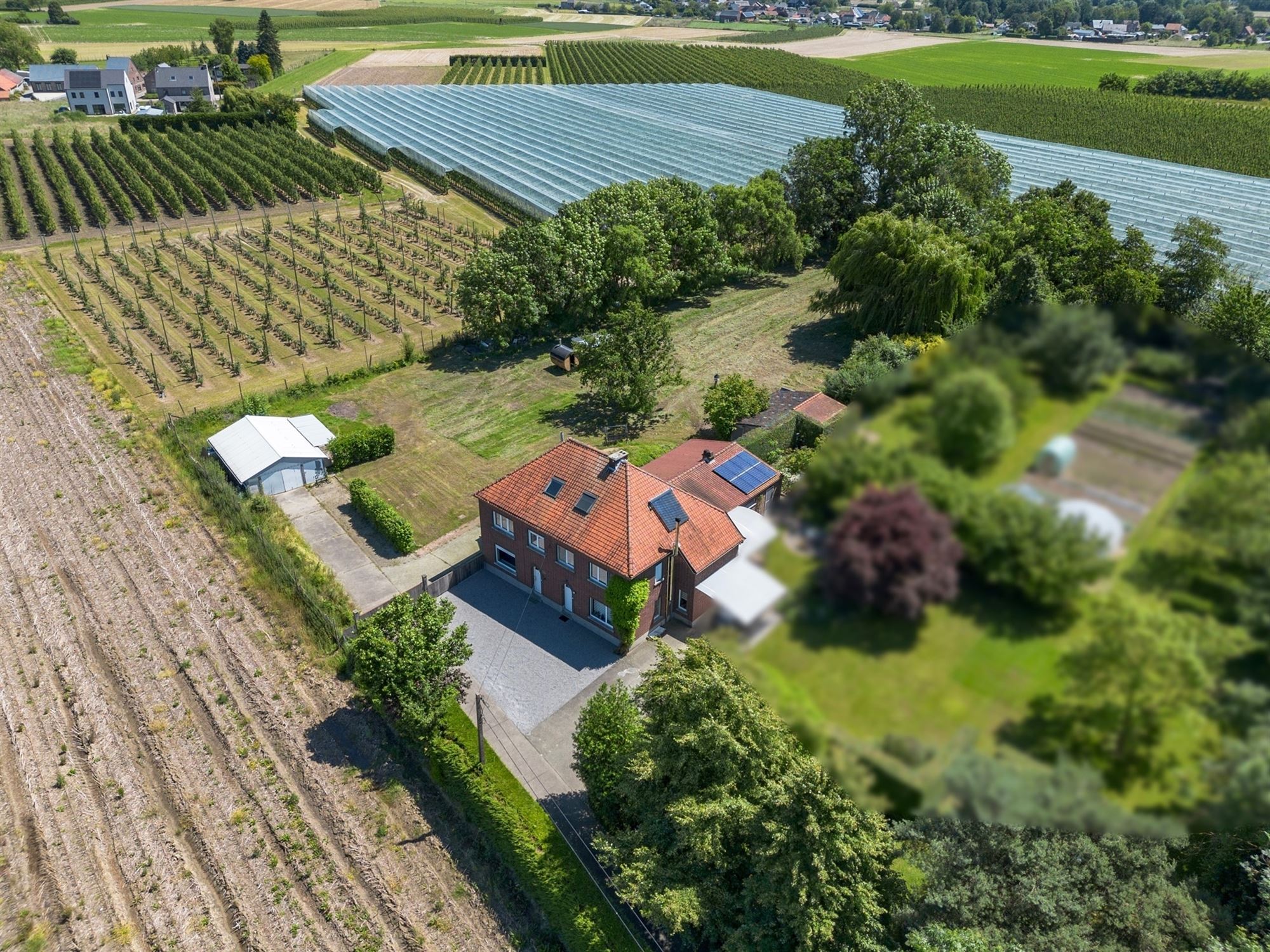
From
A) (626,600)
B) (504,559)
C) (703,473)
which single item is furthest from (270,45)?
(626,600)

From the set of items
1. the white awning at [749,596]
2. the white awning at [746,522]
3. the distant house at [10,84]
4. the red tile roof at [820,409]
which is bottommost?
the white awning at [746,522]

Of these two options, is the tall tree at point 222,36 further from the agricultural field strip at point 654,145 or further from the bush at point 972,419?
the bush at point 972,419

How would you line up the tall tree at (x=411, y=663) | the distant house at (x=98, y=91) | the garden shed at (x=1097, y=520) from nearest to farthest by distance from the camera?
the garden shed at (x=1097, y=520) → the tall tree at (x=411, y=663) → the distant house at (x=98, y=91)

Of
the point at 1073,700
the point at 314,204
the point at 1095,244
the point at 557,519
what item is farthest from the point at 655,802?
the point at 314,204

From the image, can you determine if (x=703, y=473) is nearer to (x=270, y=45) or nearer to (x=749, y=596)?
(x=749, y=596)

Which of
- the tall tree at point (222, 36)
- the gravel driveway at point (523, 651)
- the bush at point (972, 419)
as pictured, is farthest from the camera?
the tall tree at point (222, 36)

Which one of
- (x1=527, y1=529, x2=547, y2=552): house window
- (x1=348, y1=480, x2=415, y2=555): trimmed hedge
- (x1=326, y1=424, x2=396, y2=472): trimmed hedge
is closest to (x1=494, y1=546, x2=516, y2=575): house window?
(x1=527, y1=529, x2=547, y2=552): house window

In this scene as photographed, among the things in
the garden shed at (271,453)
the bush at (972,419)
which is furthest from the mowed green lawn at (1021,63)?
the bush at (972,419)

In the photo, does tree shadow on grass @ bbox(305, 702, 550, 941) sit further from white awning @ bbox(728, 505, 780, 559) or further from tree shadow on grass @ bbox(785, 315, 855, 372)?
tree shadow on grass @ bbox(785, 315, 855, 372)
